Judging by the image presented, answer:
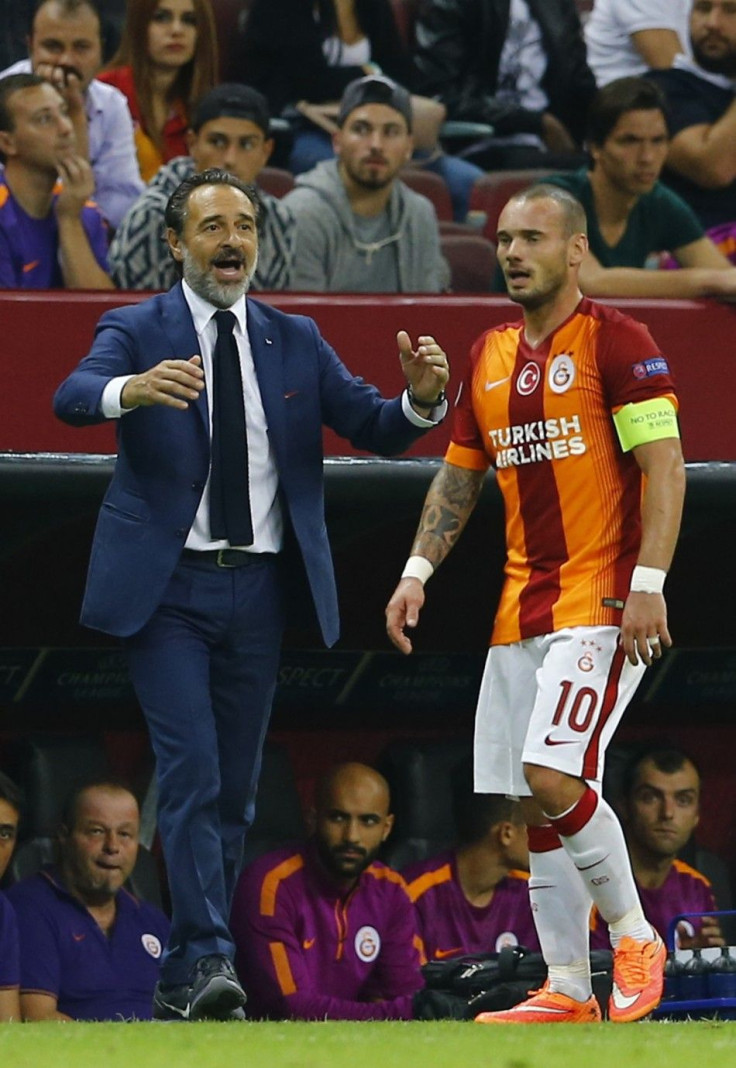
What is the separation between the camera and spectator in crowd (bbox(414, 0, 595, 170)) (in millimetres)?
10055

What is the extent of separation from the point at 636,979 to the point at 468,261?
13.0ft

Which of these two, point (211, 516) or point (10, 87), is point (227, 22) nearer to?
point (10, 87)

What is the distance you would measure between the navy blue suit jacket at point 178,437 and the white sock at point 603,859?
2.56ft

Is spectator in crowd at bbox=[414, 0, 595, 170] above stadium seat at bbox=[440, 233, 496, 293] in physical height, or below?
above

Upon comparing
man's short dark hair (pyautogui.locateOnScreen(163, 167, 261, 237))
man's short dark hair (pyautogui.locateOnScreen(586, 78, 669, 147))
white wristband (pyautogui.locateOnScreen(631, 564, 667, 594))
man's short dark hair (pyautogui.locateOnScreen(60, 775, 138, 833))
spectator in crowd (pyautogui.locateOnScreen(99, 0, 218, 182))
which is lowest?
man's short dark hair (pyautogui.locateOnScreen(60, 775, 138, 833))

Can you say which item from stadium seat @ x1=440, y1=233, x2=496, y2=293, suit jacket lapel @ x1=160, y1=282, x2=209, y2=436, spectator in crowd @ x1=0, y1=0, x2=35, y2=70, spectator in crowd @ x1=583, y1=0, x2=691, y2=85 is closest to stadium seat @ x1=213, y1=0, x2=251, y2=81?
spectator in crowd @ x1=0, y1=0, x2=35, y2=70

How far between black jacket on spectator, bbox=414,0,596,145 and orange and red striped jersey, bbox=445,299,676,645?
15.5 ft

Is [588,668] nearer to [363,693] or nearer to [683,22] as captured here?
[363,693]

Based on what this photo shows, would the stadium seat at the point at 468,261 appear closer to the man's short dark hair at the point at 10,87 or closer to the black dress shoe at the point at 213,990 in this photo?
the man's short dark hair at the point at 10,87

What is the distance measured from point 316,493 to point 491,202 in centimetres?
393

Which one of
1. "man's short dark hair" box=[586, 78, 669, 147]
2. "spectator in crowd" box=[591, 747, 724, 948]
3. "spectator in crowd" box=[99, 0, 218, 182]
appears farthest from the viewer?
"spectator in crowd" box=[99, 0, 218, 182]

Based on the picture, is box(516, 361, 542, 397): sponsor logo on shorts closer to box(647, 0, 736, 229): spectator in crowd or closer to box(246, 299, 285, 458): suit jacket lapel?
box(246, 299, 285, 458): suit jacket lapel

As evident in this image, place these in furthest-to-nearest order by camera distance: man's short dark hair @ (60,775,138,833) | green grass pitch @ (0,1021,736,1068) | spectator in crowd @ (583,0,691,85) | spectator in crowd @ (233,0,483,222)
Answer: spectator in crowd @ (583,0,691,85) < spectator in crowd @ (233,0,483,222) < man's short dark hair @ (60,775,138,833) < green grass pitch @ (0,1021,736,1068)

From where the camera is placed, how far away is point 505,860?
7867 mm
